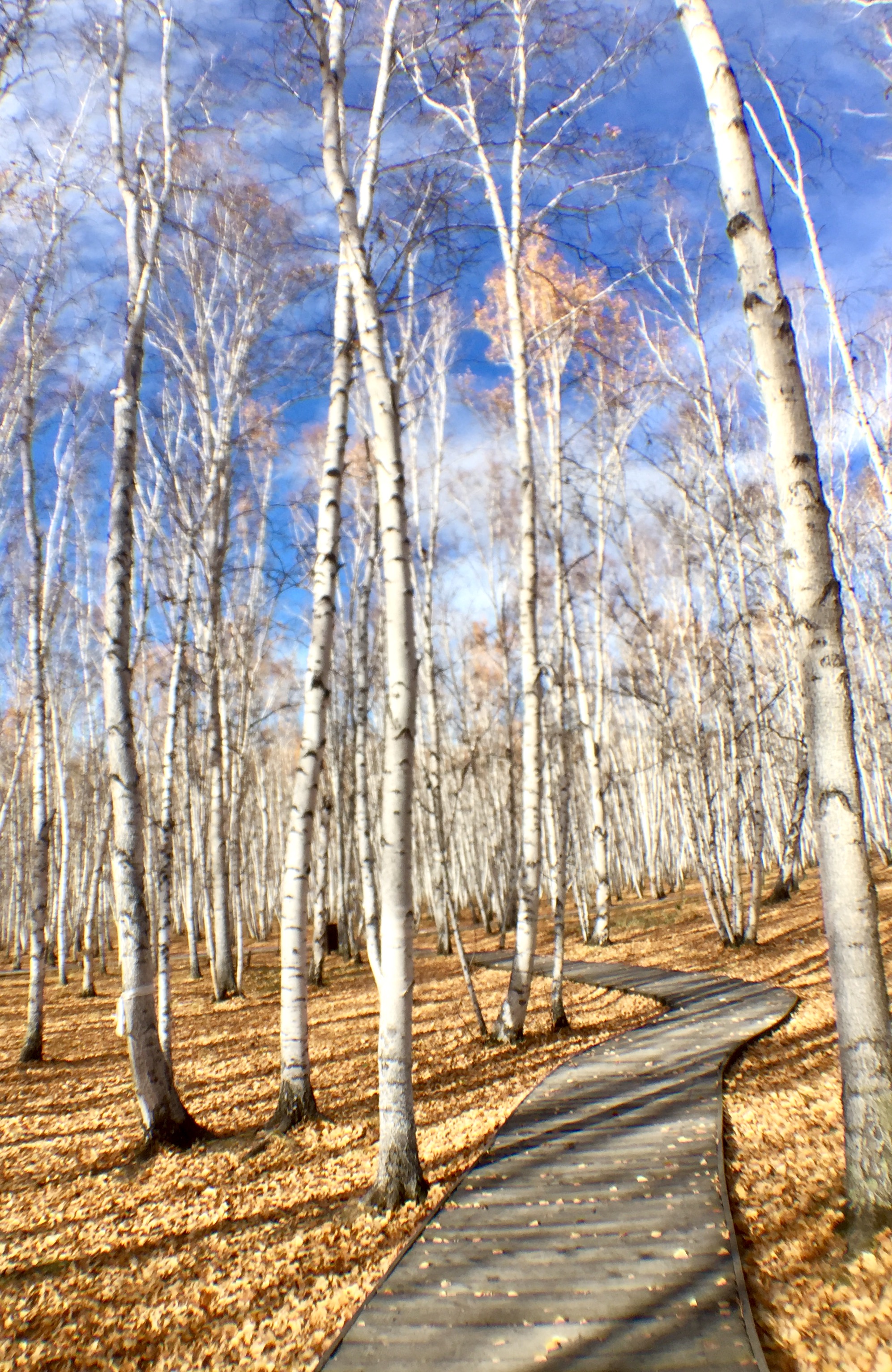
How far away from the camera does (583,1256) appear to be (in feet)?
9.51

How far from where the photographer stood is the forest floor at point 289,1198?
2598 millimetres

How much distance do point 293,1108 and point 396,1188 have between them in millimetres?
1438

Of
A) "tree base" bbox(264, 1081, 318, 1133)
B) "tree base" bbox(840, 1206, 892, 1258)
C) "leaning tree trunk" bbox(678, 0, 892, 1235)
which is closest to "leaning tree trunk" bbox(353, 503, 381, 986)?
"tree base" bbox(264, 1081, 318, 1133)

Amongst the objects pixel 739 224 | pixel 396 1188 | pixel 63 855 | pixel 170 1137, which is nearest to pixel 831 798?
pixel 739 224

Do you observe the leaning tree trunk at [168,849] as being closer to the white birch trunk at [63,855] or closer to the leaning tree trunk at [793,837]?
the white birch trunk at [63,855]

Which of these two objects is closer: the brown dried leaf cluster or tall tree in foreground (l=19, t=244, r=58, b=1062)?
the brown dried leaf cluster

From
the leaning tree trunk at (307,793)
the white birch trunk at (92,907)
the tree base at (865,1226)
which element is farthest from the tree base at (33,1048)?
the tree base at (865,1226)

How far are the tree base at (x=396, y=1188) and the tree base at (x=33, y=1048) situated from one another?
5.68 m

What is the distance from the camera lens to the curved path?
234cm

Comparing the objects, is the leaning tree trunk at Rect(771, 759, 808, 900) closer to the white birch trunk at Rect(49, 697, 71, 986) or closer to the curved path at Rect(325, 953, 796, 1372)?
the curved path at Rect(325, 953, 796, 1372)

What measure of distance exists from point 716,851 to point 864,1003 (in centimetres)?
889

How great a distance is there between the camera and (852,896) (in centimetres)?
269

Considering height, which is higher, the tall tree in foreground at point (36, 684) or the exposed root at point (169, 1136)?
the tall tree in foreground at point (36, 684)

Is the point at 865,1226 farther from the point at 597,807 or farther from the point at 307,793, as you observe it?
the point at 597,807
